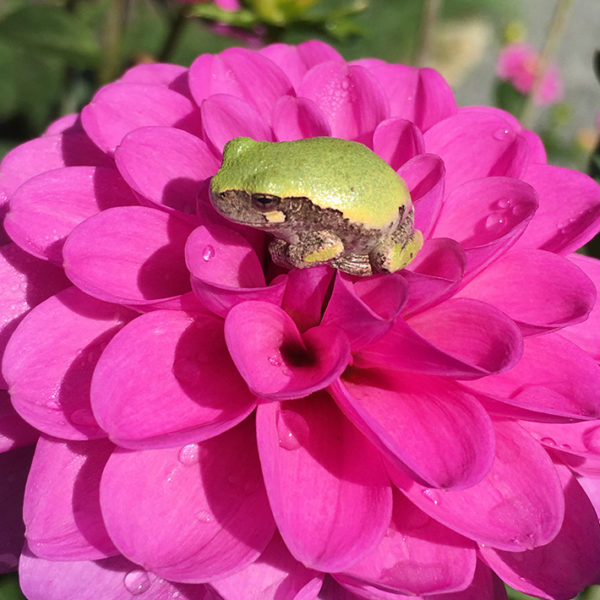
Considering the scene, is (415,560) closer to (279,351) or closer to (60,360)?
(279,351)

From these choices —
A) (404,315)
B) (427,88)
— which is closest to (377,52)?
(427,88)

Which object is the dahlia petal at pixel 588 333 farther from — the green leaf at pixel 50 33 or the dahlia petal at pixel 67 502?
the green leaf at pixel 50 33

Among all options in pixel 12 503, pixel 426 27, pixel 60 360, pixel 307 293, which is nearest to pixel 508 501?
pixel 307 293

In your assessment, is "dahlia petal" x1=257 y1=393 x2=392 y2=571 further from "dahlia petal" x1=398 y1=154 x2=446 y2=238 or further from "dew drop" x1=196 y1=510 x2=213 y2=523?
"dahlia petal" x1=398 y1=154 x2=446 y2=238

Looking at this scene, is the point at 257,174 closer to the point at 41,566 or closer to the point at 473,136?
the point at 473,136

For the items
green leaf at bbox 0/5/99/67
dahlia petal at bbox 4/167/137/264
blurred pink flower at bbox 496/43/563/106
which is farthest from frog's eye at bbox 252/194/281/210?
blurred pink flower at bbox 496/43/563/106

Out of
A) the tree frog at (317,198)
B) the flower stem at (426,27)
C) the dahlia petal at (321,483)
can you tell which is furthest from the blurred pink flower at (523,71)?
the dahlia petal at (321,483)
